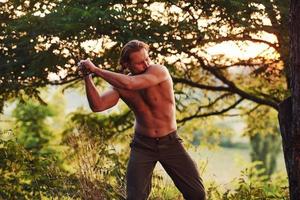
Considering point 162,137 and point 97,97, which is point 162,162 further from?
point 97,97

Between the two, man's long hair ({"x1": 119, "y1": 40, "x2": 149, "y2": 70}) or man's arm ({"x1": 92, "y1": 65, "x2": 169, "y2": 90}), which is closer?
man's arm ({"x1": 92, "y1": 65, "x2": 169, "y2": 90})

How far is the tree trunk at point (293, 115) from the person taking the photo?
6348 mm

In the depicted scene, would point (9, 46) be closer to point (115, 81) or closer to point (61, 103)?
point (115, 81)

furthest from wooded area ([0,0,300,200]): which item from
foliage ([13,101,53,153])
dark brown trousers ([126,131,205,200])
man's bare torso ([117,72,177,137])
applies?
foliage ([13,101,53,153])

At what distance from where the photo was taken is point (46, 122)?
3306 cm

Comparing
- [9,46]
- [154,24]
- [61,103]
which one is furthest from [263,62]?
[61,103]

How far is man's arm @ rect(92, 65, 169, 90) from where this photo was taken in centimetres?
558

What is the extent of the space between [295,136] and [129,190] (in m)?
1.66

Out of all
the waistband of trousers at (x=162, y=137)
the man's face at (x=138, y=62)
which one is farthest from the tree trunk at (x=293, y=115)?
the man's face at (x=138, y=62)

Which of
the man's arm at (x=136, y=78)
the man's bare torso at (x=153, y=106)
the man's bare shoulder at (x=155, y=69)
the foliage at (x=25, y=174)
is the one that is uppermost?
the man's bare shoulder at (x=155, y=69)

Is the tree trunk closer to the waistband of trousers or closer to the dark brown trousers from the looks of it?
the dark brown trousers

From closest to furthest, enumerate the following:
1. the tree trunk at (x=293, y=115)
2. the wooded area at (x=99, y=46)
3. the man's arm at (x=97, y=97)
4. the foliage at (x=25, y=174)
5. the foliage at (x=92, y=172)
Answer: the man's arm at (x=97, y=97)
the tree trunk at (x=293, y=115)
the foliage at (x=92, y=172)
the wooded area at (x=99, y=46)
the foliage at (x=25, y=174)

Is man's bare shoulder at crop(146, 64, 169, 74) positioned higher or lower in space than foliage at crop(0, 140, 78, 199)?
higher

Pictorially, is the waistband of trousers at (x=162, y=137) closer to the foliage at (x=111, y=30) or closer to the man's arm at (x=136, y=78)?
the man's arm at (x=136, y=78)
